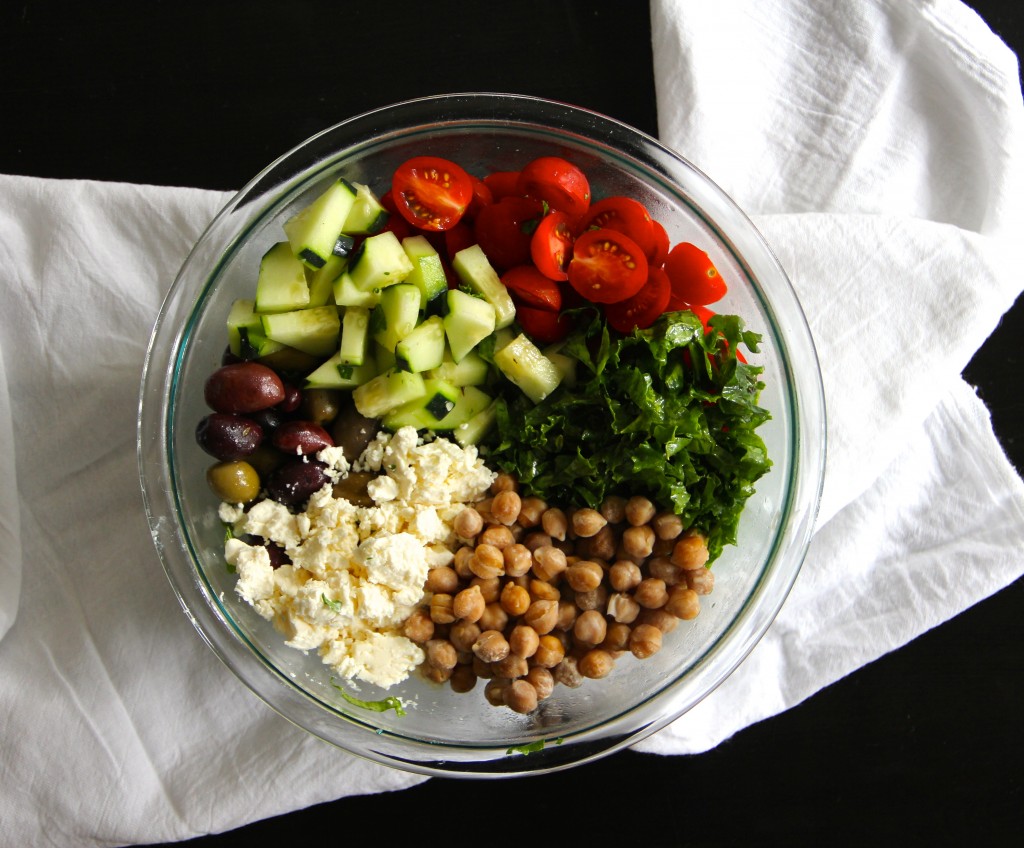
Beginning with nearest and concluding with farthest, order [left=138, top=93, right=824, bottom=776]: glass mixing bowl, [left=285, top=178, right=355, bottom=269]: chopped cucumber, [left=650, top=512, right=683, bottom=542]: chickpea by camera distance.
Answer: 1. [left=285, top=178, right=355, bottom=269]: chopped cucumber
2. [left=650, top=512, right=683, bottom=542]: chickpea
3. [left=138, top=93, right=824, bottom=776]: glass mixing bowl

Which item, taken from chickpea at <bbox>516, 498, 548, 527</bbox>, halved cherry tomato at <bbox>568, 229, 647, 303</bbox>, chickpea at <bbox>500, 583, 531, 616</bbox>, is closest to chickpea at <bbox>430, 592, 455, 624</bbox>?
chickpea at <bbox>500, 583, 531, 616</bbox>

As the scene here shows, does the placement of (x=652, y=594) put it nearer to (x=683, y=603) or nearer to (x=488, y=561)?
(x=683, y=603)

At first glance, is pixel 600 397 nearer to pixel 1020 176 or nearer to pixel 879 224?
pixel 879 224

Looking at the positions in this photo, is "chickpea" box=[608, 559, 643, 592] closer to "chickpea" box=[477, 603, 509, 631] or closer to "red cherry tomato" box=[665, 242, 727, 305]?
"chickpea" box=[477, 603, 509, 631]

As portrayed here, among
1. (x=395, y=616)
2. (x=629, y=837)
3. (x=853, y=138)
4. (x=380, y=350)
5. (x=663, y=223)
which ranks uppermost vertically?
(x=853, y=138)

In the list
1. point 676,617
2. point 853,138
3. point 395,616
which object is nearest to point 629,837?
point 676,617
